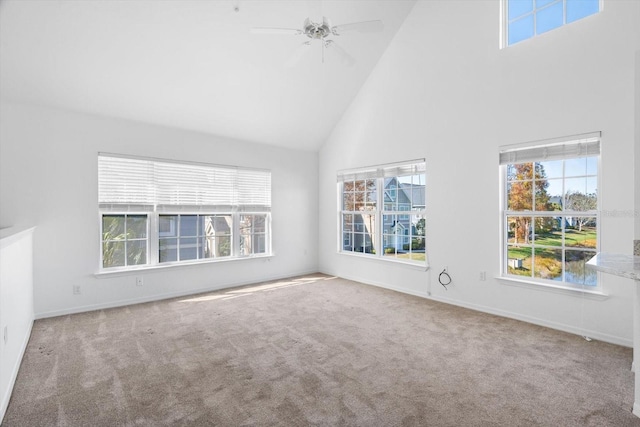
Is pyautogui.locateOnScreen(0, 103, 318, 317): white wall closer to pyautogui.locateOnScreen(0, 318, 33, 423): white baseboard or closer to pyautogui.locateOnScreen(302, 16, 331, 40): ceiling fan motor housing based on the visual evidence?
pyautogui.locateOnScreen(0, 318, 33, 423): white baseboard

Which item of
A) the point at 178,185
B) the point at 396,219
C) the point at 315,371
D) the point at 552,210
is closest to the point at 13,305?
the point at 315,371

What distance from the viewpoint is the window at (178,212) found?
14.5 ft

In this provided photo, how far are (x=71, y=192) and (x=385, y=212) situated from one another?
437cm

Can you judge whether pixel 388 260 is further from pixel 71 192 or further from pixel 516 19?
pixel 71 192

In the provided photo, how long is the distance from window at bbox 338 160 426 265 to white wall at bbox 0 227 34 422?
14.5 feet

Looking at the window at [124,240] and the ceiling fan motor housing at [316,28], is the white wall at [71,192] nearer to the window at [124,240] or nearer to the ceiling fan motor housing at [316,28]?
the window at [124,240]

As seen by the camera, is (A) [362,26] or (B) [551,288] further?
(B) [551,288]

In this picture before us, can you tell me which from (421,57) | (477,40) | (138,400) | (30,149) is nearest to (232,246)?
(30,149)

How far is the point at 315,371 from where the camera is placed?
8.54 feet

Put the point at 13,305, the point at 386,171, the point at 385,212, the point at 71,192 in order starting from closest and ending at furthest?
the point at 13,305 → the point at 71,192 → the point at 386,171 → the point at 385,212

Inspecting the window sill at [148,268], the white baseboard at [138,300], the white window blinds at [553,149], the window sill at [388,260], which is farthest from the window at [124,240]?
the white window blinds at [553,149]

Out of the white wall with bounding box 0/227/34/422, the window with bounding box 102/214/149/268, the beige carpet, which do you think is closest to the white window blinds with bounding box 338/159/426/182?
the beige carpet

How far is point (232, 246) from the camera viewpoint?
5.54 meters

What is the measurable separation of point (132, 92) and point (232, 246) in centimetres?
265
